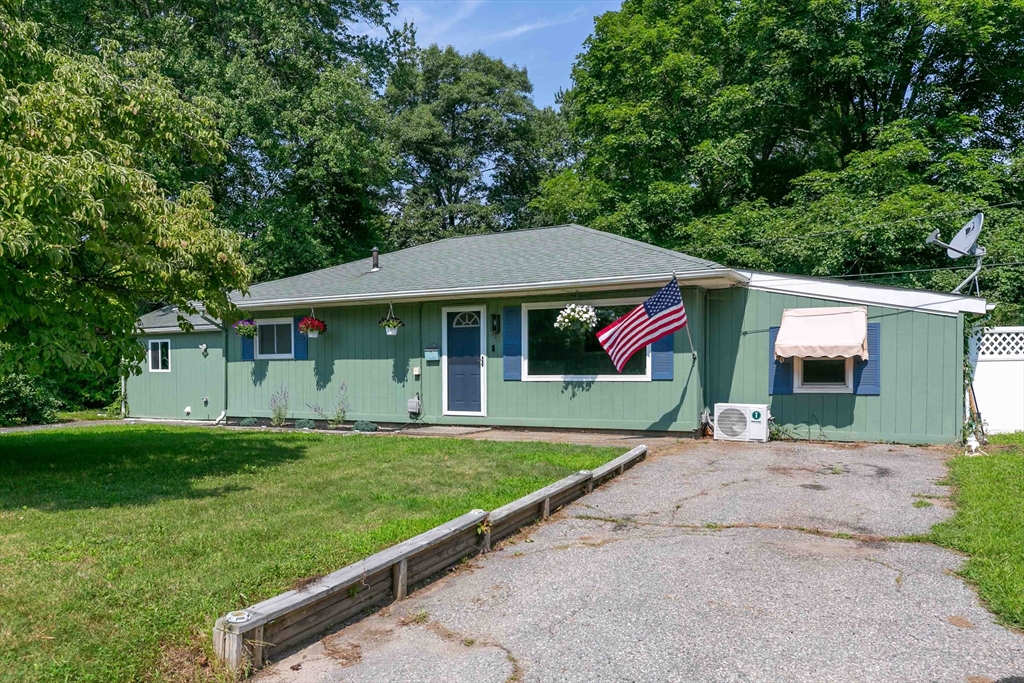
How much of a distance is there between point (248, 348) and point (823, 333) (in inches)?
415

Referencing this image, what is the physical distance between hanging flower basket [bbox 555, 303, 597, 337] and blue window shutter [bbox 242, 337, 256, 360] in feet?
21.9

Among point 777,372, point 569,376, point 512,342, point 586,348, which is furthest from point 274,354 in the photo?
point 777,372

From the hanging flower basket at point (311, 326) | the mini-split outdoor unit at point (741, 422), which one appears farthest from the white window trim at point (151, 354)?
the mini-split outdoor unit at point (741, 422)

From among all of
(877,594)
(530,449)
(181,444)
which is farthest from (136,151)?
(877,594)

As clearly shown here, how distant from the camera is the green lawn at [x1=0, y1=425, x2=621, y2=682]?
3.09 meters

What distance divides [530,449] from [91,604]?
5.84 metres

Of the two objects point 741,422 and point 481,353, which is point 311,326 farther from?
point 741,422

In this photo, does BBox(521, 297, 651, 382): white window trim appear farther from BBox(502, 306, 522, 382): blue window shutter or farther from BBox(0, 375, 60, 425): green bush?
BBox(0, 375, 60, 425): green bush

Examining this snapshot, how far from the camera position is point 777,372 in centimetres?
1021

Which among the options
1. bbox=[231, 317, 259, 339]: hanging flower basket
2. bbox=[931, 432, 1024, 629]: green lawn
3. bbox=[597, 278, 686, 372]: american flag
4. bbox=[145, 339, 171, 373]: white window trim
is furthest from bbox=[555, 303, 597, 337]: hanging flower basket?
bbox=[145, 339, 171, 373]: white window trim

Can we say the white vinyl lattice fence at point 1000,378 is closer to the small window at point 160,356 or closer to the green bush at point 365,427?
the green bush at point 365,427

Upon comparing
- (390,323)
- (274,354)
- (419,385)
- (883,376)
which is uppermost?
(390,323)

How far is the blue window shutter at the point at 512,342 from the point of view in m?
11.3

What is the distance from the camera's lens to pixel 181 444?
9727 mm
